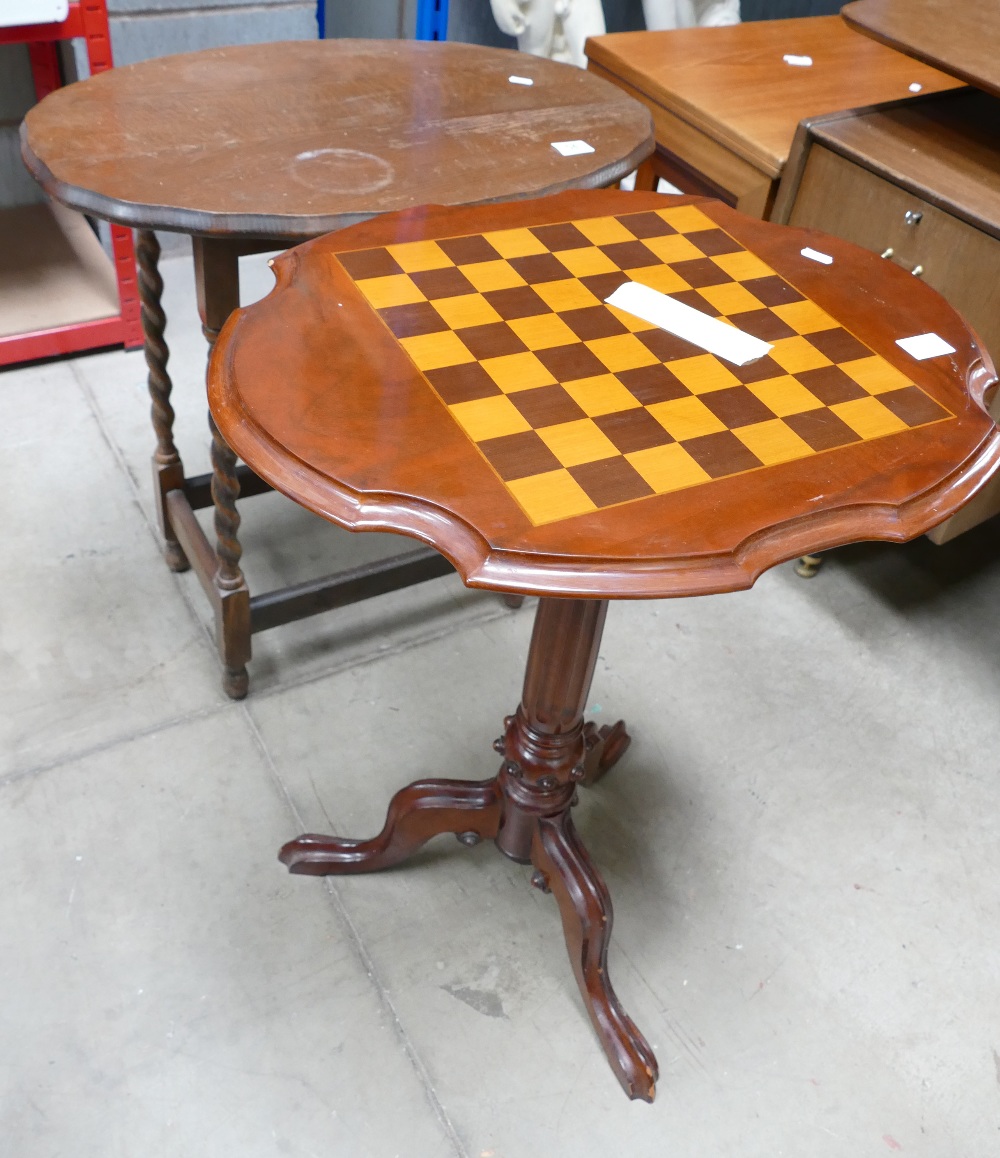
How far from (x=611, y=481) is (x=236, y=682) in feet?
3.91

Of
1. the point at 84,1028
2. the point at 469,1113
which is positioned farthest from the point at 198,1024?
the point at 469,1113

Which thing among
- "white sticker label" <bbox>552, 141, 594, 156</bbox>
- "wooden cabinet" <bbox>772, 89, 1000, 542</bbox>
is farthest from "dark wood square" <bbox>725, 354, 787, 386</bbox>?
"wooden cabinet" <bbox>772, 89, 1000, 542</bbox>

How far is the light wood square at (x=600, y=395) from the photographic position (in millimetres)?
1203

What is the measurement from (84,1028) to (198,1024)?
166 mm

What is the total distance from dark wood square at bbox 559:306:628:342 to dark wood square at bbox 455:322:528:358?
83 millimetres

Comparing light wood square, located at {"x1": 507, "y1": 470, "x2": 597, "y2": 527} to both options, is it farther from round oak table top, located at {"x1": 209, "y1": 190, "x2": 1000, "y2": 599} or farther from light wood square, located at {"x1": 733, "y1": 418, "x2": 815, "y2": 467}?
light wood square, located at {"x1": 733, "y1": 418, "x2": 815, "y2": 467}

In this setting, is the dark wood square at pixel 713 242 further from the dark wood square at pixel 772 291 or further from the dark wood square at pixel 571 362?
the dark wood square at pixel 571 362

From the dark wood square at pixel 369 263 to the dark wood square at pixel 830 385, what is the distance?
545mm

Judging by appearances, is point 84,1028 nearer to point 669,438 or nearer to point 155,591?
point 155,591

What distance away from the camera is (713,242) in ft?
5.14

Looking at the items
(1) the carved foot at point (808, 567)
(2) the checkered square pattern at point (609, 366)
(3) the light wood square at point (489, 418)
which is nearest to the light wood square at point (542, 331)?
(2) the checkered square pattern at point (609, 366)

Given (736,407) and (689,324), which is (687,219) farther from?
(736,407)

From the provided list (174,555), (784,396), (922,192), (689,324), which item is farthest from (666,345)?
(174,555)

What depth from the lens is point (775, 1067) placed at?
1.63 m
